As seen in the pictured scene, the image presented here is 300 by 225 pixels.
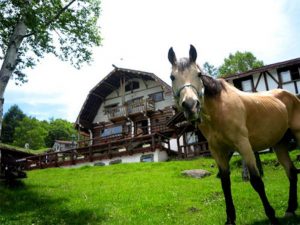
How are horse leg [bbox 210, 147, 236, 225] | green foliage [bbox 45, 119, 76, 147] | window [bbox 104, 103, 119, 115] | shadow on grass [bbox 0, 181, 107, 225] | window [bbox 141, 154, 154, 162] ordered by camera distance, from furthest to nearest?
green foliage [bbox 45, 119, 76, 147] < window [bbox 104, 103, 119, 115] < window [bbox 141, 154, 154, 162] < shadow on grass [bbox 0, 181, 107, 225] < horse leg [bbox 210, 147, 236, 225]

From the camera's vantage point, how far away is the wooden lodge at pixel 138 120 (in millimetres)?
38188

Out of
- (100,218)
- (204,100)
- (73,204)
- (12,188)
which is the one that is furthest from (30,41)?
(204,100)

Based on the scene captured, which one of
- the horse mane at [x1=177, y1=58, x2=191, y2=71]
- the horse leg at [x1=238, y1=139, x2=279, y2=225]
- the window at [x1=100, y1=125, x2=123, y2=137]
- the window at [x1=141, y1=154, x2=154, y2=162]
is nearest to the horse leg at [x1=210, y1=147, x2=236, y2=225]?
the horse leg at [x1=238, y1=139, x2=279, y2=225]

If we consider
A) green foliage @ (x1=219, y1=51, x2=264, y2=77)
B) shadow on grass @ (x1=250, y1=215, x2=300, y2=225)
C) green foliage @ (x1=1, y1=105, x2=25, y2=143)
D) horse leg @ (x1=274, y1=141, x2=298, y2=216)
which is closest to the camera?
shadow on grass @ (x1=250, y1=215, x2=300, y2=225)

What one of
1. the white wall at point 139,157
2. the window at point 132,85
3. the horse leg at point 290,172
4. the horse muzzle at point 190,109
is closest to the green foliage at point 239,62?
the window at point 132,85

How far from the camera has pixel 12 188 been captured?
64.8 ft

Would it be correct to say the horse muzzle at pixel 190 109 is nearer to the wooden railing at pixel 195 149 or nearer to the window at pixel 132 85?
the wooden railing at pixel 195 149

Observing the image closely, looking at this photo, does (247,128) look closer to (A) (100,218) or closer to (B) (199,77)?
(B) (199,77)

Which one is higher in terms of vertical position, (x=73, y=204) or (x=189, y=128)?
(x=189, y=128)

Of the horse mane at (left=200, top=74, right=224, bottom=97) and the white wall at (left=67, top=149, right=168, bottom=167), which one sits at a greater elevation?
the white wall at (left=67, top=149, right=168, bottom=167)

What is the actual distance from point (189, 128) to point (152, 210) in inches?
1090

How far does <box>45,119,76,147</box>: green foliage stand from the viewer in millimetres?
117787

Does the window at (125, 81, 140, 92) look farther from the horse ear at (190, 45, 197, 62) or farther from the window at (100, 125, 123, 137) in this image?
the horse ear at (190, 45, 197, 62)

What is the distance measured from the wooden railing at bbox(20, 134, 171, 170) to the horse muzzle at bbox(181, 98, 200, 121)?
32987mm
